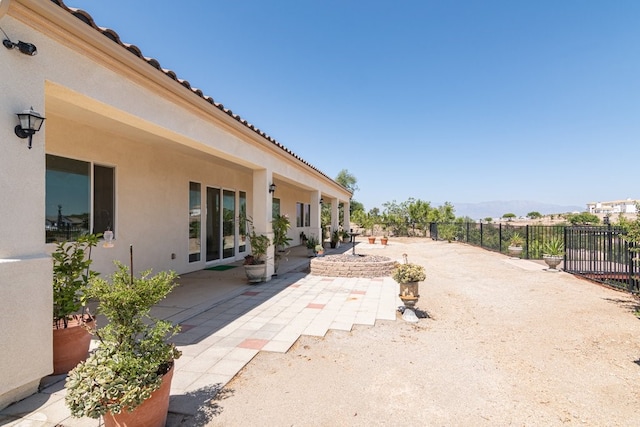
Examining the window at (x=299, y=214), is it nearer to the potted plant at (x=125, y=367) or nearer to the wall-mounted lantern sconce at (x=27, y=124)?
the wall-mounted lantern sconce at (x=27, y=124)

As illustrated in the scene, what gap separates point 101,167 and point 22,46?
4.32 metres

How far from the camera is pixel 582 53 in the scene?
33.9ft

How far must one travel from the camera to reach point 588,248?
9367 millimetres

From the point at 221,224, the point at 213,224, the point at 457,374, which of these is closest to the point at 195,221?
the point at 213,224

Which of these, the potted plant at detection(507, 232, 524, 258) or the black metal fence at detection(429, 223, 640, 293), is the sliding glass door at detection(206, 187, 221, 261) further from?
the potted plant at detection(507, 232, 524, 258)

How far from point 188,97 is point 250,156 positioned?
7.84ft

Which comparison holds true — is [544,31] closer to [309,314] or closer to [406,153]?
[309,314]

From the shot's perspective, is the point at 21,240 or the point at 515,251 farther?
the point at 515,251

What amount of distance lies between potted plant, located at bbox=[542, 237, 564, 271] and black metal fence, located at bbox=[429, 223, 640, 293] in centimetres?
20

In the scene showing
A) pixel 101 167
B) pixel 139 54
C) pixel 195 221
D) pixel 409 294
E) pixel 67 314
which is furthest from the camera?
A: pixel 195 221

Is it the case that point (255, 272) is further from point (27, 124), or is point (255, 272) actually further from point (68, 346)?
point (27, 124)

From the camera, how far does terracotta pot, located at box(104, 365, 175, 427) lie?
1.99 meters

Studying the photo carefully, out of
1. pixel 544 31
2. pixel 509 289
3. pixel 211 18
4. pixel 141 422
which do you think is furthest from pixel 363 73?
pixel 141 422

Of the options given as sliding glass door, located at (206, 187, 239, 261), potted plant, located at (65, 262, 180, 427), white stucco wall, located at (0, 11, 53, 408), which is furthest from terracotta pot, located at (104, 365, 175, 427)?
sliding glass door, located at (206, 187, 239, 261)
